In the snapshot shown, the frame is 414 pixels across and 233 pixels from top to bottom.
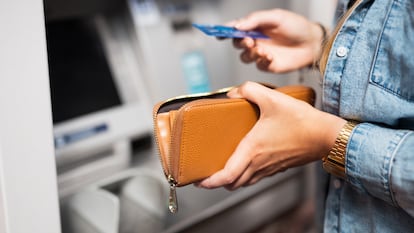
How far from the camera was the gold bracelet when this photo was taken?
0.58 m

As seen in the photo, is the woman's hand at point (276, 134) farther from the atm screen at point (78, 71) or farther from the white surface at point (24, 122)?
the atm screen at point (78, 71)

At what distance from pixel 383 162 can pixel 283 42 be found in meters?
0.34

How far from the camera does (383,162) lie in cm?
55

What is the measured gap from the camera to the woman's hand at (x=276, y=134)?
60cm

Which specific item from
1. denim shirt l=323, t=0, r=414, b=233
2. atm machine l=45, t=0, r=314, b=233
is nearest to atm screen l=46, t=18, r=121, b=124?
atm machine l=45, t=0, r=314, b=233

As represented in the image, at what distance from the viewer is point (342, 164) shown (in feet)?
1.96

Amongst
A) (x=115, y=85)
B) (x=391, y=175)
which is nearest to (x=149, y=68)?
(x=115, y=85)

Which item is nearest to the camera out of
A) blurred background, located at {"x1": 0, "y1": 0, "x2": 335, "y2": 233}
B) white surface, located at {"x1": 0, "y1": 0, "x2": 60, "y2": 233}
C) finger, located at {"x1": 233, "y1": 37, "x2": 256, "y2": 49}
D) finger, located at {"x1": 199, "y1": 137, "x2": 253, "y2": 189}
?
white surface, located at {"x1": 0, "y1": 0, "x2": 60, "y2": 233}

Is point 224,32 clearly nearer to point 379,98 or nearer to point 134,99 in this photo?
point 379,98

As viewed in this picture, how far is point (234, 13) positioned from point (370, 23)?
0.56 metres

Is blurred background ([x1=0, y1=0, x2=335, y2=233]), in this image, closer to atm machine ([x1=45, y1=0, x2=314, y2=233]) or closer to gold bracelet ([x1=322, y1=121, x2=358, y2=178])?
atm machine ([x1=45, y1=0, x2=314, y2=233])

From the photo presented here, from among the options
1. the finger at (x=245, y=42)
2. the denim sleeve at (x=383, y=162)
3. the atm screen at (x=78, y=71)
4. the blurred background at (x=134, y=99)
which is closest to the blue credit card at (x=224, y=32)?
the finger at (x=245, y=42)

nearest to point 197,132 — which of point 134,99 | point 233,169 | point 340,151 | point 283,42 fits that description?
point 233,169

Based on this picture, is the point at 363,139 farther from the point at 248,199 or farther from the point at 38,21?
the point at 248,199
